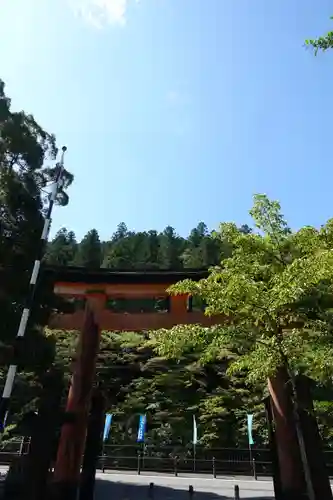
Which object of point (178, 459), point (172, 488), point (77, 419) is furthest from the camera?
point (178, 459)

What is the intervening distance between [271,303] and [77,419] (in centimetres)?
793

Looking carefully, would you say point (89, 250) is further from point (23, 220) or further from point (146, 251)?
point (23, 220)

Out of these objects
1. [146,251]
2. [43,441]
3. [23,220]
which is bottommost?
[43,441]

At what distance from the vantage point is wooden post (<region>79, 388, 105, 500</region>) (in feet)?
36.3

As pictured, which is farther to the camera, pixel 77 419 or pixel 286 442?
pixel 77 419

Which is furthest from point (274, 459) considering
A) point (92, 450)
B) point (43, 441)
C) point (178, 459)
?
point (178, 459)

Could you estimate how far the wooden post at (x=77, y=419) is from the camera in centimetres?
1176

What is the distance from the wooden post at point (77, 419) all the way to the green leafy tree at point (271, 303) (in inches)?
210

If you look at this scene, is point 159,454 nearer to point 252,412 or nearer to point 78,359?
point 252,412

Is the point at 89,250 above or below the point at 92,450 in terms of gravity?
above

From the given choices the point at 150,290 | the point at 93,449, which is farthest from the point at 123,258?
the point at 93,449

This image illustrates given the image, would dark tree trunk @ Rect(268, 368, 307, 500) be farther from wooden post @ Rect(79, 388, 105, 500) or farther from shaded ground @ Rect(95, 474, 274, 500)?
wooden post @ Rect(79, 388, 105, 500)

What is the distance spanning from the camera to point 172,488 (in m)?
16.8

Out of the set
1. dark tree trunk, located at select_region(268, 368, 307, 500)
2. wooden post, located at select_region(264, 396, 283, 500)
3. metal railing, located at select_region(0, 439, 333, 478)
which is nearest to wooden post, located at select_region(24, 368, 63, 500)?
wooden post, located at select_region(264, 396, 283, 500)
